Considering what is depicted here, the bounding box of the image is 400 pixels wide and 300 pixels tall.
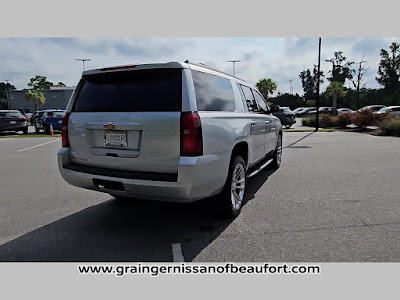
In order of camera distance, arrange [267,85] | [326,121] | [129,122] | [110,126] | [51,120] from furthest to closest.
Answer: [267,85] → [326,121] → [51,120] → [110,126] → [129,122]

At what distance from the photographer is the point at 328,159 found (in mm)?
9109

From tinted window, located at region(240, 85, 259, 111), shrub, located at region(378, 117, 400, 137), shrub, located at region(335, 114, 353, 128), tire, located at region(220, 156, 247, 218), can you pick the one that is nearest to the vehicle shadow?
tire, located at region(220, 156, 247, 218)

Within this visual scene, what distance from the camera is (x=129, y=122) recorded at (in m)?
3.37

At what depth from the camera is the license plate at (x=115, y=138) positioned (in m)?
3.46

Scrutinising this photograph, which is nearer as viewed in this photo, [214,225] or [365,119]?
[214,225]

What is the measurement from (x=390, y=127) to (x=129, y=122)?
1803cm

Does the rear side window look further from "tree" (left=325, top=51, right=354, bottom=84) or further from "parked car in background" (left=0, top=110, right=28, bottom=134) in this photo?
"tree" (left=325, top=51, right=354, bottom=84)

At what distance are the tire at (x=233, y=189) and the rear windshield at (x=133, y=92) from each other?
127 centimetres

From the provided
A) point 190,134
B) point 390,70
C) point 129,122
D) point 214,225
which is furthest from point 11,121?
point 390,70

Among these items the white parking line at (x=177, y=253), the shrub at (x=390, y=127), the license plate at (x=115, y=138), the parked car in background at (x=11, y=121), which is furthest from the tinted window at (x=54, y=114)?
the shrub at (x=390, y=127)

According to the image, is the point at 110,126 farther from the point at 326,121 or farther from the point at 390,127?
the point at 326,121

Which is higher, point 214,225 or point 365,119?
point 365,119

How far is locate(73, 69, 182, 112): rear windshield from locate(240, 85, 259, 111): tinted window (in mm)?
2040

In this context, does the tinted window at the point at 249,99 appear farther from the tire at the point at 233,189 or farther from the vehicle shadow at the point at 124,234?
the vehicle shadow at the point at 124,234
